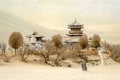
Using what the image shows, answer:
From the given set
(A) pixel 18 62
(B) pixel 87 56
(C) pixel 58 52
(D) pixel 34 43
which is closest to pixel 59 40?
(D) pixel 34 43

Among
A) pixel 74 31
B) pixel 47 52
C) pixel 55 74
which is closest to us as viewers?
pixel 55 74

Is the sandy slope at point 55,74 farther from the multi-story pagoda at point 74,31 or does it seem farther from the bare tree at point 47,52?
the multi-story pagoda at point 74,31

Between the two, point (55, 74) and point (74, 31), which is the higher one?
point (74, 31)

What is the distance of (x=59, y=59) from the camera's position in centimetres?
5431

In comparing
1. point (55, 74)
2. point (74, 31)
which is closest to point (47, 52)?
point (55, 74)

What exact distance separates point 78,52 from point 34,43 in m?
23.8

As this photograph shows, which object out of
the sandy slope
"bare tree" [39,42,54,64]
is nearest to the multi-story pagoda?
"bare tree" [39,42,54,64]

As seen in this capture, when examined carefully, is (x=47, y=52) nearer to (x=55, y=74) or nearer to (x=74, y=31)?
(x=55, y=74)

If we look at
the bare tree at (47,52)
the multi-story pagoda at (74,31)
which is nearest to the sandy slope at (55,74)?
the bare tree at (47,52)

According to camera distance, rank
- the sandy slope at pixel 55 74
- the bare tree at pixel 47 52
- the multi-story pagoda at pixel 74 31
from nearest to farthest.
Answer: the sandy slope at pixel 55 74 < the bare tree at pixel 47 52 < the multi-story pagoda at pixel 74 31

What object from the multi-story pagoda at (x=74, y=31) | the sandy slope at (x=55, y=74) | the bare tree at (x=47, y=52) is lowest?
the sandy slope at (x=55, y=74)

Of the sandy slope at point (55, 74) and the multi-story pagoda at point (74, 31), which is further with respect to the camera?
the multi-story pagoda at point (74, 31)

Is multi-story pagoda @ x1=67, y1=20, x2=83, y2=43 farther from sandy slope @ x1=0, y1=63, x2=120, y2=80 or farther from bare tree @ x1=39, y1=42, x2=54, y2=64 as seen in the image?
sandy slope @ x1=0, y1=63, x2=120, y2=80

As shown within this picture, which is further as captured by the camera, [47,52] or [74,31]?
[74,31]
